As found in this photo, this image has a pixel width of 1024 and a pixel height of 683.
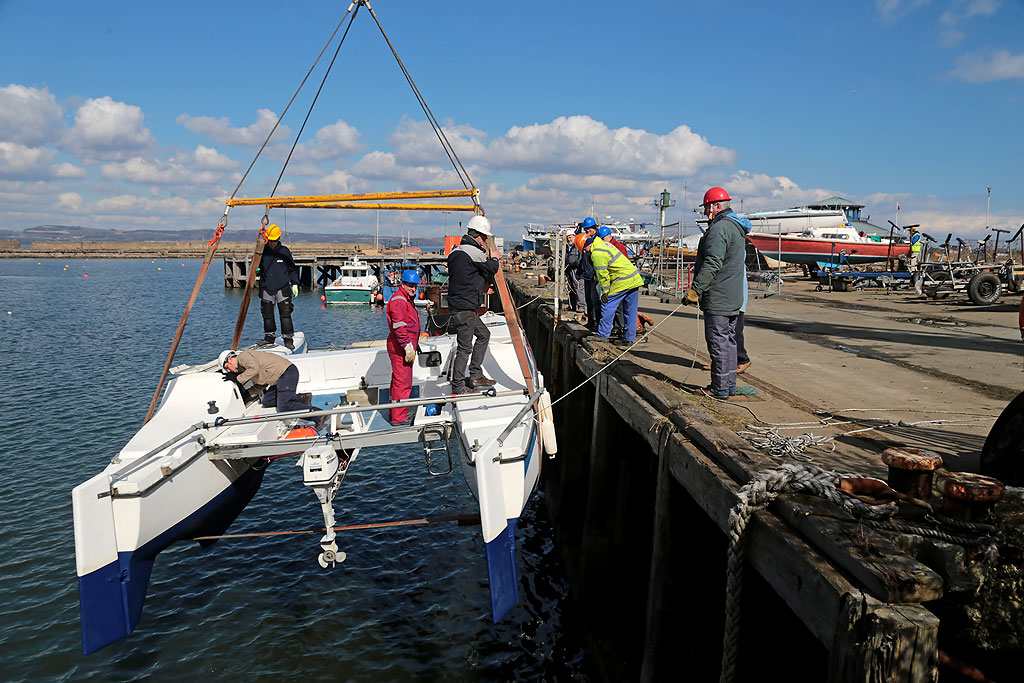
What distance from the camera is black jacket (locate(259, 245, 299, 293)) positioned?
9.24m

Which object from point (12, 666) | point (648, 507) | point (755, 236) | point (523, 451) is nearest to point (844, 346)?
point (648, 507)

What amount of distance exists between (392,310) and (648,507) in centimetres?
349

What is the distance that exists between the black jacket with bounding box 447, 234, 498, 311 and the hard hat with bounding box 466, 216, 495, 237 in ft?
0.51

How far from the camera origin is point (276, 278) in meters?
9.34

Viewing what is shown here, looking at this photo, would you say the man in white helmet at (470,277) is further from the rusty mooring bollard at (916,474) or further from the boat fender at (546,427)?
the rusty mooring bollard at (916,474)

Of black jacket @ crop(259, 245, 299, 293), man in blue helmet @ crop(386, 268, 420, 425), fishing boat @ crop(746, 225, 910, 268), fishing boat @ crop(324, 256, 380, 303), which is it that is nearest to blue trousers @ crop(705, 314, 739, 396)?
man in blue helmet @ crop(386, 268, 420, 425)

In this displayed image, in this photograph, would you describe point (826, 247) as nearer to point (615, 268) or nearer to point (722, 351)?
point (615, 268)

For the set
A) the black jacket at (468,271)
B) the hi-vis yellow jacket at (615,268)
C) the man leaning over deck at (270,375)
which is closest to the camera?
the black jacket at (468,271)

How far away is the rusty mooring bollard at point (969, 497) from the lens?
2.69 metres

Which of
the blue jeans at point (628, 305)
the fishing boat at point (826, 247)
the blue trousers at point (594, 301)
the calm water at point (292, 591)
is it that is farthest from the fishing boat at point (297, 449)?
the fishing boat at point (826, 247)

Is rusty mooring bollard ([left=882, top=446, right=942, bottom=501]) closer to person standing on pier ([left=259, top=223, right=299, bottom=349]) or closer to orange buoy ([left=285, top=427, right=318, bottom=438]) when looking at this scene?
orange buoy ([left=285, top=427, right=318, bottom=438])

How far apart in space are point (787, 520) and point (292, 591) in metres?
6.09

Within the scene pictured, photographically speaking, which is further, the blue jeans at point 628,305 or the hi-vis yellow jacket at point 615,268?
the blue jeans at point 628,305

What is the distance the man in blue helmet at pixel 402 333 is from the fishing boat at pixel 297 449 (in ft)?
1.19
